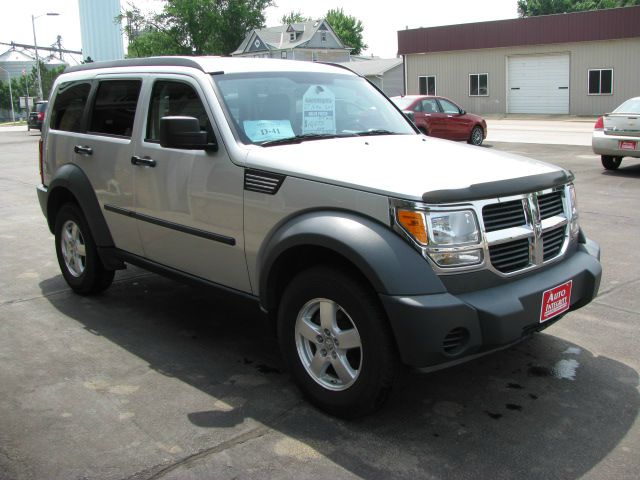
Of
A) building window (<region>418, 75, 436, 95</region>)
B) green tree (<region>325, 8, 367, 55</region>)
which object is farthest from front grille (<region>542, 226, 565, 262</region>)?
green tree (<region>325, 8, 367, 55</region>)

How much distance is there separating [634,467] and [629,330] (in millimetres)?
1967

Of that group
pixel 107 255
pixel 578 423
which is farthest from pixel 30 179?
pixel 578 423

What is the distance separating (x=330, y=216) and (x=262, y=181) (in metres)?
0.58

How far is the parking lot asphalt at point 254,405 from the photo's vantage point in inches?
127

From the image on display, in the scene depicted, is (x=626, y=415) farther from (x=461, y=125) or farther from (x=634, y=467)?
(x=461, y=125)

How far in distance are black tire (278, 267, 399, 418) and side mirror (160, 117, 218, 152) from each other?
3.50ft

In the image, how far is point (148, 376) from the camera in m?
4.26

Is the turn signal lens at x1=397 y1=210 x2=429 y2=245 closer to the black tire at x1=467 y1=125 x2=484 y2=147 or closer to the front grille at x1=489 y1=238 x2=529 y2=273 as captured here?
the front grille at x1=489 y1=238 x2=529 y2=273

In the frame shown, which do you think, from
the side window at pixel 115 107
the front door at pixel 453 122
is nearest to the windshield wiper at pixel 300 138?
the side window at pixel 115 107

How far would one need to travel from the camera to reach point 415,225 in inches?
129

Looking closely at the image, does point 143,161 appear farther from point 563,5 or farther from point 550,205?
point 563,5

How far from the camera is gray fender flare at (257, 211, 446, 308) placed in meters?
3.23

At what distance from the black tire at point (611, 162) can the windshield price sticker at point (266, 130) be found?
36.8ft

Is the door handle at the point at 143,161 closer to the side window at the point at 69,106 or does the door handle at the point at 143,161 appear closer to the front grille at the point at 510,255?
the side window at the point at 69,106
